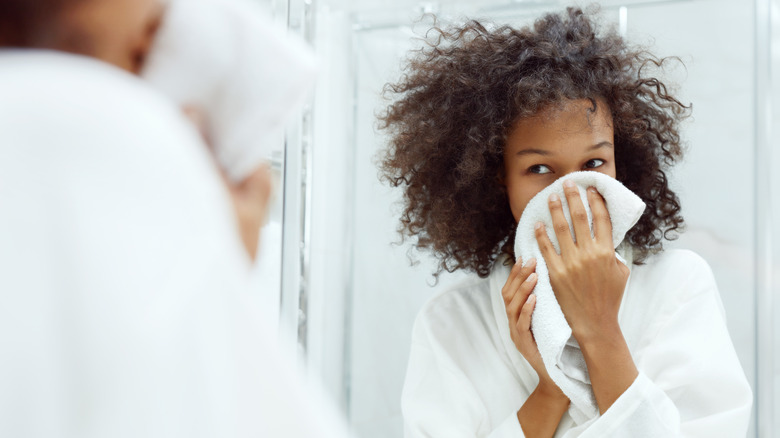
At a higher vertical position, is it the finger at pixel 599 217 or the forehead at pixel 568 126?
the forehead at pixel 568 126

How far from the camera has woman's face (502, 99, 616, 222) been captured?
108cm

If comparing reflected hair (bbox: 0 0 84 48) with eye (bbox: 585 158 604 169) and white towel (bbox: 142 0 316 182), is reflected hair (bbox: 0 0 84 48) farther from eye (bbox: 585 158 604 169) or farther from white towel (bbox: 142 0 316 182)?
eye (bbox: 585 158 604 169)

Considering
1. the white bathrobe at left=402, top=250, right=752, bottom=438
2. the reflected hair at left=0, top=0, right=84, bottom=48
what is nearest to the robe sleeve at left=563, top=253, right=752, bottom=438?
the white bathrobe at left=402, top=250, right=752, bottom=438

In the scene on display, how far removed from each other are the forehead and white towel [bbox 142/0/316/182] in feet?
2.30

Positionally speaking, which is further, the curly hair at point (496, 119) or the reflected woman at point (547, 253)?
the curly hair at point (496, 119)

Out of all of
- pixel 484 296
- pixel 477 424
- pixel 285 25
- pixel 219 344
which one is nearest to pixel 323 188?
pixel 285 25

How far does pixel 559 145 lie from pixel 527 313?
24cm

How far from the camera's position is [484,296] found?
4.09ft

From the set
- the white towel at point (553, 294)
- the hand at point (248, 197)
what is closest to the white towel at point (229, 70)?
the hand at point (248, 197)

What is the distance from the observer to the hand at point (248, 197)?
1.37 feet

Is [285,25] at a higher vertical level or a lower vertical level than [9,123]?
higher

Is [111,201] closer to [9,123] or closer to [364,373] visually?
[9,123]

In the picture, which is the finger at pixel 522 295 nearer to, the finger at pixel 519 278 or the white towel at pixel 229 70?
the finger at pixel 519 278

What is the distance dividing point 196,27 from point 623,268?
81cm
